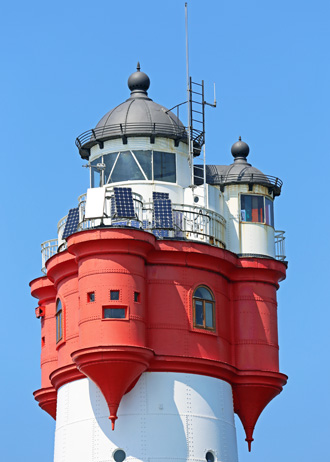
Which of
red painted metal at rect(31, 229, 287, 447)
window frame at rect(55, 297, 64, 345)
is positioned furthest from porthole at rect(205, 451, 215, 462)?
window frame at rect(55, 297, 64, 345)

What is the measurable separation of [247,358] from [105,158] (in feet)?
38.0

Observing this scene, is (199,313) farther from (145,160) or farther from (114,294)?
(145,160)

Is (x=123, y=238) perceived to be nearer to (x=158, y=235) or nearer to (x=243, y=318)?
(x=158, y=235)

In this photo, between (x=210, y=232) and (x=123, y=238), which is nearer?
(x=123, y=238)

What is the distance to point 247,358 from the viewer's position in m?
63.2

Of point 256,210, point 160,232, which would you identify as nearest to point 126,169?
point 160,232

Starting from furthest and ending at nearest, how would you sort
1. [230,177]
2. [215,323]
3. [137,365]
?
1. [230,177]
2. [215,323]
3. [137,365]

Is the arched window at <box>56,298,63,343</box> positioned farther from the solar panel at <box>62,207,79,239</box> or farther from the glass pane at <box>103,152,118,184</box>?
the glass pane at <box>103,152,118,184</box>

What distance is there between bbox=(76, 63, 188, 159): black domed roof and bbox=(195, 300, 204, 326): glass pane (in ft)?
27.3

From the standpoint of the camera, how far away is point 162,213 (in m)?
61.2

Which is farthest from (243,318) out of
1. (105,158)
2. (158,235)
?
(105,158)

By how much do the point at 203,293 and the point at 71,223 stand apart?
22.3 feet

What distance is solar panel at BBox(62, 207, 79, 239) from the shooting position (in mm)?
61406

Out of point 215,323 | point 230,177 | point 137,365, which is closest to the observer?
point 137,365
